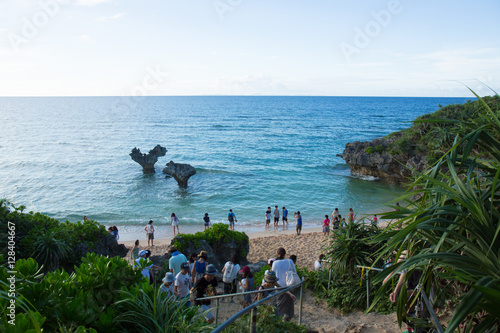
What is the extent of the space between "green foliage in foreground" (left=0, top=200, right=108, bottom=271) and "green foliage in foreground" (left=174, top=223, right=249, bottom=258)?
284cm

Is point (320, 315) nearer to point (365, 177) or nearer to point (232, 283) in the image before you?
point (232, 283)

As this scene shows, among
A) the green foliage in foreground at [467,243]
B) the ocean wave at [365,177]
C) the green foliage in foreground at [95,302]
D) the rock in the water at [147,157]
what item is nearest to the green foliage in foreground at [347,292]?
the green foliage in foreground at [467,243]

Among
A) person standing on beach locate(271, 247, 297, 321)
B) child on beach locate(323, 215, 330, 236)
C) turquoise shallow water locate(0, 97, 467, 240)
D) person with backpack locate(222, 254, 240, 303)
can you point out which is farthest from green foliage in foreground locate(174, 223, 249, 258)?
turquoise shallow water locate(0, 97, 467, 240)

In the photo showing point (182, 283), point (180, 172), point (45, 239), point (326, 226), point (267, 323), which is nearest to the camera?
point (267, 323)

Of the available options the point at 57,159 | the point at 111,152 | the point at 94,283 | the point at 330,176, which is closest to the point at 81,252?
the point at 94,283

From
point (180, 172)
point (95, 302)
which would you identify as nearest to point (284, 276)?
point (95, 302)

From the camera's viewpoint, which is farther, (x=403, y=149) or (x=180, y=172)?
(x=180, y=172)

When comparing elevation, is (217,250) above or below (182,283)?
below

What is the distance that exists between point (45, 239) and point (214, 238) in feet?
18.0

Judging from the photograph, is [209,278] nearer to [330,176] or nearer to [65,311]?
[65,311]

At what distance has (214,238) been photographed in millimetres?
12461

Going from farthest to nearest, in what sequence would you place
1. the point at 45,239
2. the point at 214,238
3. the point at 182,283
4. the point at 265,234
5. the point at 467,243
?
1. the point at 265,234
2. the point at 214,238
3. the point at 45,239
4. the point at 182,283
5. the point at 467,243

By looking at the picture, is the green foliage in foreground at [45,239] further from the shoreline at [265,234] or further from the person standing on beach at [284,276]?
the shoreline at [265,234]

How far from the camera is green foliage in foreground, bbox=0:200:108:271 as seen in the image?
8906mm
